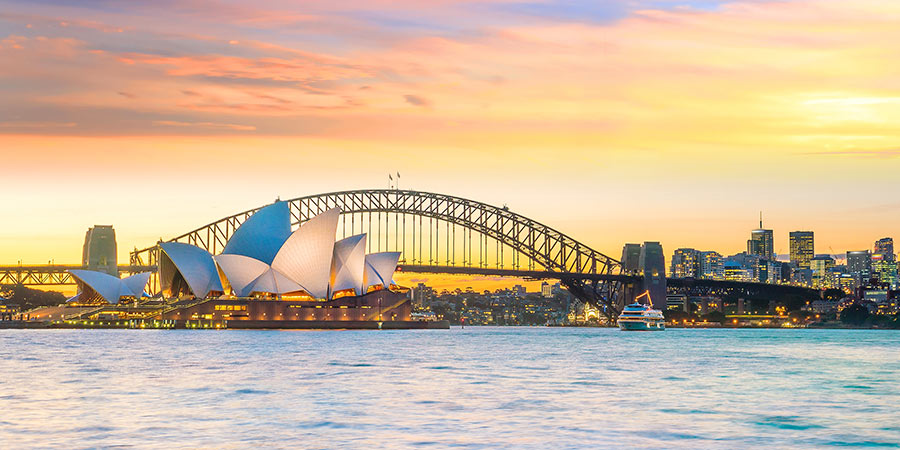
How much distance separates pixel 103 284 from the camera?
135375mm

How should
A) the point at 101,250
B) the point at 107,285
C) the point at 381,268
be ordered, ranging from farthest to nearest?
the point at 101,250, the point at 107,285, the point at 381,268

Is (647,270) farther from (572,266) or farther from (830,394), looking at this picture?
(830,394)

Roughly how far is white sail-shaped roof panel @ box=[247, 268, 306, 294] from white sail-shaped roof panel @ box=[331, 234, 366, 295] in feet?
15.3

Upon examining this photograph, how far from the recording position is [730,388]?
42062mm

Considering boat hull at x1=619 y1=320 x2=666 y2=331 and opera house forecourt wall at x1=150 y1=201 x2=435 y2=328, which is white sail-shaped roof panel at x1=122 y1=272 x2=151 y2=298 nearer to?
opera house forecourt wall at x1=150 y1=201 x2=435 y2=328

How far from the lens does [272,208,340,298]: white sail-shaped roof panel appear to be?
10800 centimetres

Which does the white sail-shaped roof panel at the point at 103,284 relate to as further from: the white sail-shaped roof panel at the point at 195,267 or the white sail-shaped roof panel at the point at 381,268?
the white sail-shaped roof panel at the point at 381,268

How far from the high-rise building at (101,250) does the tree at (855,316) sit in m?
120

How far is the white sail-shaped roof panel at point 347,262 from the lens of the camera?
118438 mm

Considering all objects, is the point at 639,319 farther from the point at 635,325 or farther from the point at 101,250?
the point at 101,250

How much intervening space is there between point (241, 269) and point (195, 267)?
767 cm

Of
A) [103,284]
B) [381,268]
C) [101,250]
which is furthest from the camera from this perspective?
[101,250]

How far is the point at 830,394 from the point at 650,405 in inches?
361

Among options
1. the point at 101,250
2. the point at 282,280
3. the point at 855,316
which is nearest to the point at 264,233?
the point at 282,280
